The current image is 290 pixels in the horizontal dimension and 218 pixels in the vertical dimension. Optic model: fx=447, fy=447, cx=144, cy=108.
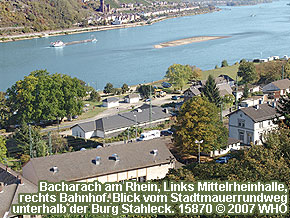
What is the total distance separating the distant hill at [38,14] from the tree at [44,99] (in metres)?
74.9

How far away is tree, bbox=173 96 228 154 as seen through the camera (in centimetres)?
2208

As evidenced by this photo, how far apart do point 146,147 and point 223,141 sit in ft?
18.2

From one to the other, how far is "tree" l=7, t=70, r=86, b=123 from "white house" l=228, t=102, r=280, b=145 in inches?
495

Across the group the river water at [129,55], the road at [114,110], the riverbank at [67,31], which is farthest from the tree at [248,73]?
the riverbank at [67,31]

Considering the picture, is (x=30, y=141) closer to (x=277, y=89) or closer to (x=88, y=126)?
(x=88, y=126)

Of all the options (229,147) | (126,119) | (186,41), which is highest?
(126,119)

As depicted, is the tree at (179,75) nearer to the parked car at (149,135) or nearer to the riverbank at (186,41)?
the parked car at (149,135)

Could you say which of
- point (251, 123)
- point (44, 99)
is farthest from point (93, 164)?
point (44, 99)

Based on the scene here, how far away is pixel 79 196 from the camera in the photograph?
11133 millimetres

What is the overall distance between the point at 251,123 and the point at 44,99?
1479cm

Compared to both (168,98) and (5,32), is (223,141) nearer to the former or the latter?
(168,98)

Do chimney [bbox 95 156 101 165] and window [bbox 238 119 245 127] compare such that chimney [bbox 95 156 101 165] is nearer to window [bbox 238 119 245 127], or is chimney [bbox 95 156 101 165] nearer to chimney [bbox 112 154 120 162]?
chimney [bbox 112 154 120 162]

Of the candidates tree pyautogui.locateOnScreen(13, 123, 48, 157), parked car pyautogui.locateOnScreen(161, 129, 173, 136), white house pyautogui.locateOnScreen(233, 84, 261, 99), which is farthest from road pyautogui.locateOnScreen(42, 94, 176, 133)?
parked car pyautogui.locateOnScreen(161, 129, 173, 136)

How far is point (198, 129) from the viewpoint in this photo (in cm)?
2217
